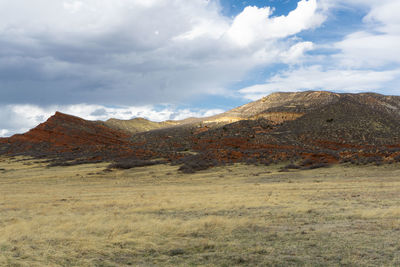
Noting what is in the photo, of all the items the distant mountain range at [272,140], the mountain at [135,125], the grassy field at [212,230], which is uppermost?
the mountain at [135,125]

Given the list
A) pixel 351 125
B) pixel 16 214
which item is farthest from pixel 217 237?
pixel 351 125

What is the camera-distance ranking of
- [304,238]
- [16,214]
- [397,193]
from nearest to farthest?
1. [304,238]
2. [16,214]
3. [397,193]

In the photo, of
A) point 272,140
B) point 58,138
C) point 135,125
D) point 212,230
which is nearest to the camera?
point 212,230

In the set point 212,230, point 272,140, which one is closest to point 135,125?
point 272,140

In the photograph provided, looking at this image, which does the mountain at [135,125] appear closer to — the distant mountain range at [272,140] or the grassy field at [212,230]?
the distant mountain range at [272,140]

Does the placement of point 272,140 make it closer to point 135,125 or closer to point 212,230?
point 212,230

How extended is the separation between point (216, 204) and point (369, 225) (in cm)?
744

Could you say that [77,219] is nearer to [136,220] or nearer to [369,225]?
[136,220]

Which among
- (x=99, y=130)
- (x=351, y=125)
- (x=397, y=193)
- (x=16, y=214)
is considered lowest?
(x=397, y=193)

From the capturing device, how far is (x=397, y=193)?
58.9 ft

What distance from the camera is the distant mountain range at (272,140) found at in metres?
41.3

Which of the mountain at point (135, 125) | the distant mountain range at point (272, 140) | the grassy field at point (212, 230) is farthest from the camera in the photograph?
the mountain at point (135, 125)

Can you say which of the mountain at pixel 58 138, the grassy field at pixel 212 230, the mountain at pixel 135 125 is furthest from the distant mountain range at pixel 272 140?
the mountain at pixel 135 125

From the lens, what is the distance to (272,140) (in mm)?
59562
